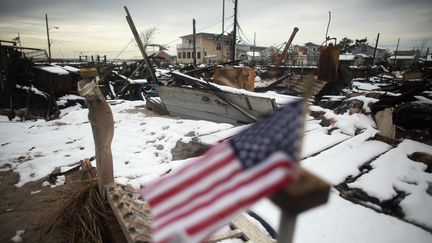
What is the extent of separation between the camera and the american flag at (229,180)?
93 centimetres

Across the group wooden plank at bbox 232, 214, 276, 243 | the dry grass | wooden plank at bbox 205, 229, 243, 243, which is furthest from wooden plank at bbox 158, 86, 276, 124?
the dry grass

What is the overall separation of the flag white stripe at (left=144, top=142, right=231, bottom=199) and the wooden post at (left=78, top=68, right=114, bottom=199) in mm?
2085

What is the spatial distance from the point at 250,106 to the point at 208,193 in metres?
5.73

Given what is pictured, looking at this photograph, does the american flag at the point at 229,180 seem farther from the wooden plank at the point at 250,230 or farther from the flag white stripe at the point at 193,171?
the wooden plank at the point at 250,230

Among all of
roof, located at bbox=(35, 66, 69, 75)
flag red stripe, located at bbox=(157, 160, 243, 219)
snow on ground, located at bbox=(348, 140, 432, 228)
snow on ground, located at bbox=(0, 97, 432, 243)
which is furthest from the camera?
roof, located at bbox=(35, 66, 69, 75)

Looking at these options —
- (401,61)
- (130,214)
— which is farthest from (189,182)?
(401,61)

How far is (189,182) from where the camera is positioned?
1.11 meters

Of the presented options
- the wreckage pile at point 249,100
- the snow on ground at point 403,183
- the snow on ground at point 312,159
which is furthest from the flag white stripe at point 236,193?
the snow on ground at point 403,183

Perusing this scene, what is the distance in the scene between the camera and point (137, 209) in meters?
2.88

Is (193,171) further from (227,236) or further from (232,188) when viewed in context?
(227,236)

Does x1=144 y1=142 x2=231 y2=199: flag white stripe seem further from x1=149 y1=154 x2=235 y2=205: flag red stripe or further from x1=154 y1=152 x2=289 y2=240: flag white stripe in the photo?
x1=154 y1=152 x2=289 y2=240: flag white stripe

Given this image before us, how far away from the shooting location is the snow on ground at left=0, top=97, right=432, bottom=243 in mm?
2617

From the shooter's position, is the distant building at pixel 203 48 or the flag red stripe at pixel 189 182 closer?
the flag red stripe at pixel 189 182

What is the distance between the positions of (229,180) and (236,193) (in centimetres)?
6
